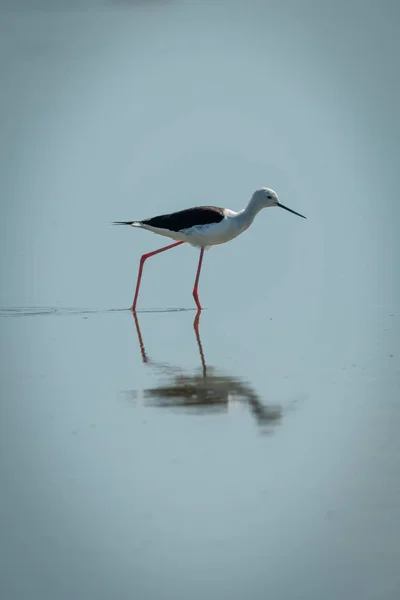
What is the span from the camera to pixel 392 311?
13.1 m

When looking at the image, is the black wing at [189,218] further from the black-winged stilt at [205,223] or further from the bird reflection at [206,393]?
the bird reflection at [206,393]

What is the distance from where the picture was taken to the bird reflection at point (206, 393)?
6.94m

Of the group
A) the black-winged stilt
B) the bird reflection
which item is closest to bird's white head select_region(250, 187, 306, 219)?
the black-winged stilt

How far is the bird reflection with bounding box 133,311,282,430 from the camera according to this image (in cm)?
694

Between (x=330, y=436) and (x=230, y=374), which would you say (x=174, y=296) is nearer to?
(x=230, y=374)

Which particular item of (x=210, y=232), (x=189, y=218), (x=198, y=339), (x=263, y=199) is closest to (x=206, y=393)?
(x=198, y=339)

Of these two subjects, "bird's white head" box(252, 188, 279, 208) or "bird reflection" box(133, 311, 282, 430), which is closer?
"bird reflection" box(133, 311, 282, 430)

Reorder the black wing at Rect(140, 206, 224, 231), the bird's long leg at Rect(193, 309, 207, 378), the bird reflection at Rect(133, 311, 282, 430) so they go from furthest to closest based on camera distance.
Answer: the black wing at Rect(140, 206, 224, 231) < the bird's long leg at Rect(193, 309, 207, 378) < the bird reflection at Rect(133, 311, 282, 430)

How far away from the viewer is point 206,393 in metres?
7.52

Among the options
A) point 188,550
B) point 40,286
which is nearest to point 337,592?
point 188,550

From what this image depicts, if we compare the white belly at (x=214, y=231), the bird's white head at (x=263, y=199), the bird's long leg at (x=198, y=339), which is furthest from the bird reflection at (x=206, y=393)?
the bird's white head at (x=263, y=199)

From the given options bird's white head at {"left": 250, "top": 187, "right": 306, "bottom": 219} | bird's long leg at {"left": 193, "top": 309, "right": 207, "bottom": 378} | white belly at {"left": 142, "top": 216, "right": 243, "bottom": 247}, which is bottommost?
bird's long leg at {"left": 193, "top": 309, "right": 207, "bottom": 378}

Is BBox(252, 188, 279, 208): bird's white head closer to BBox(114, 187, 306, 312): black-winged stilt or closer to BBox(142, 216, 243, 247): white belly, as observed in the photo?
BBox(114, 187, 306, 312): black-winged stilt

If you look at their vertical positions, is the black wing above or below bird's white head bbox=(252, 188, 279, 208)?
below
